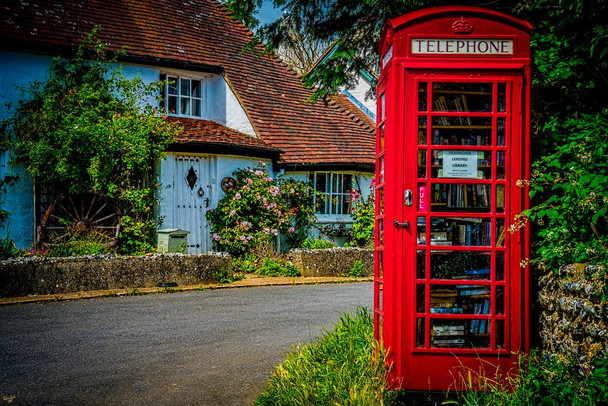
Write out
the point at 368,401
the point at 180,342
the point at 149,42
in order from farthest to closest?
the point at 149,42, the point at 180,342, the point at 368,401

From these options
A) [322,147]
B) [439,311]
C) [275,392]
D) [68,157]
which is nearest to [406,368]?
[439,311]

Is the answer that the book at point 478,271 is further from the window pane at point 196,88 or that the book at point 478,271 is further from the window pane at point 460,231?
the window pane at point 196,88

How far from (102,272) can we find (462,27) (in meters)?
8.67

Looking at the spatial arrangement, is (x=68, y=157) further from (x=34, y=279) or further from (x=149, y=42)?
(x=149, y=42)

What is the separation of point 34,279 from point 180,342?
444 cm

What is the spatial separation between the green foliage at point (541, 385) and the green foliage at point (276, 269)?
31.5 feet

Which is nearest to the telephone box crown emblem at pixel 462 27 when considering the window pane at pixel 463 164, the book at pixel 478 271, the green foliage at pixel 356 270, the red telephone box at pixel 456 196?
the red telephone box at pixel 456 196

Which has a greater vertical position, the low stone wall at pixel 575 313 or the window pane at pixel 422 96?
the window pane at pixel 422 96

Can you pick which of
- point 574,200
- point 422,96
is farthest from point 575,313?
point 422,96

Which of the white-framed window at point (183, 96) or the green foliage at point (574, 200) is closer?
the green foliage at point (574, 200)

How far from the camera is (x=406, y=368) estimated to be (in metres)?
4.79

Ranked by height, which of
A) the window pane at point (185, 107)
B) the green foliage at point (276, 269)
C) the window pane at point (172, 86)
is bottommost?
the green foliage at point (276, 269)

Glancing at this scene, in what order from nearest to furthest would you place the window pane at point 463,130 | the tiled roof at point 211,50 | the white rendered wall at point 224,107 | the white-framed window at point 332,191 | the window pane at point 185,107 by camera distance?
the window pane at point 463,130 < the tiled roof at point 211,50 < the window pane at point 185,107 < the white rendered wall at point 224,107 < the white-framed window at point 332,191

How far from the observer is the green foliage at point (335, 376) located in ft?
14.6
